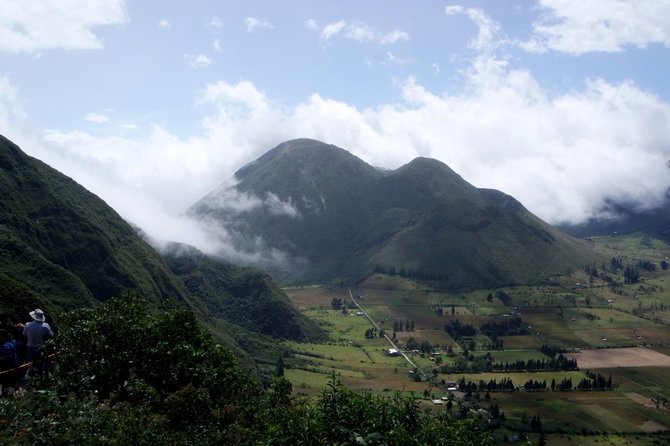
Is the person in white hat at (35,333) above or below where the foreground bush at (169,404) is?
above

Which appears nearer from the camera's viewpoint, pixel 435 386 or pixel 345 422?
pixel 345 422

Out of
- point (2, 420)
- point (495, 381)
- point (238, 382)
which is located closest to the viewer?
point (2, 420)

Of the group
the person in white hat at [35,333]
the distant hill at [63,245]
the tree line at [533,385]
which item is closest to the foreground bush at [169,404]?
the person in white hat at [35,333]

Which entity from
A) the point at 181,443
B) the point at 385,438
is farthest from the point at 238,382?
the point at 385,438

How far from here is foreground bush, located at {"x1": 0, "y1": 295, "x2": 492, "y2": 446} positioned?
22062mm

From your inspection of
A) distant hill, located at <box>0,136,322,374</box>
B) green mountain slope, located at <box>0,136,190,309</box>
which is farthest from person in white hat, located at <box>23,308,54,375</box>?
green mountain slope, located at <box>0,136,190,309</box>

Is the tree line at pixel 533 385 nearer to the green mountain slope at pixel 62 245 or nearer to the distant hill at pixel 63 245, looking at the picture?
the green mountain slope at pixel 62 245

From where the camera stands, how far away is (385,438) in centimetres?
2148

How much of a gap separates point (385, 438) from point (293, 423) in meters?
4.62

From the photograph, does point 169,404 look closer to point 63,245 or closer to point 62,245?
point 62,245

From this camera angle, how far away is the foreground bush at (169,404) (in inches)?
869

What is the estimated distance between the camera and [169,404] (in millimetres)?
34375

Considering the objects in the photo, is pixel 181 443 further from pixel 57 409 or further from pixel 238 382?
pixel 238 382

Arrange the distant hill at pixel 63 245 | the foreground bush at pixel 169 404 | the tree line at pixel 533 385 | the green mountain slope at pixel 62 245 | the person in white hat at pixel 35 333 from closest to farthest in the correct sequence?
1. the foreground bush at pixel 169 404
2. the person in white hat at pixel 35 333
3. the distant hill at pixel 63 245
4. the green mountain slope at pixel 62 245
5. the tree line at pixel 533 385
